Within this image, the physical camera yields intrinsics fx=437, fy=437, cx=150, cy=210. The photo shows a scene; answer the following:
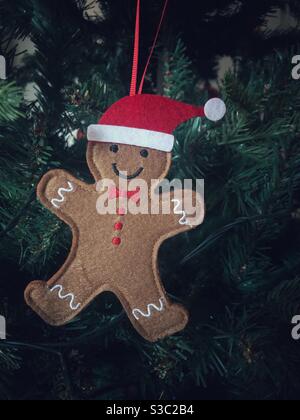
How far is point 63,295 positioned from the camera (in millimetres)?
401

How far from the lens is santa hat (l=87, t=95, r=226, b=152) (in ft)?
1.25

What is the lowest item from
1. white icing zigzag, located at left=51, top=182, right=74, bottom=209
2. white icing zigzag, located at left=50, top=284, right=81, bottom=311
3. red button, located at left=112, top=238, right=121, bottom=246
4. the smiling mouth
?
white icing zigzag, located at left=50, top=284, right=81, bottom=311

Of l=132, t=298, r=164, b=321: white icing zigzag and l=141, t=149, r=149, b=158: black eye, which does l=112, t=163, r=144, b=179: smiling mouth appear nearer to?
l=141, t=149, r=149, b=158: black eye

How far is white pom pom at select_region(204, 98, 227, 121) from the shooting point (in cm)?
38

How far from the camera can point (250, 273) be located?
425 millimetres

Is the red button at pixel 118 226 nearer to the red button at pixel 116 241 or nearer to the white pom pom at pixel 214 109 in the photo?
the red button at pixel 116 241

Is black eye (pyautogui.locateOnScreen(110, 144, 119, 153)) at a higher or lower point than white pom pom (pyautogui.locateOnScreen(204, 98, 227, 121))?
lower

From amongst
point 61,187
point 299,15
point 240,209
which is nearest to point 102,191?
point 61,187

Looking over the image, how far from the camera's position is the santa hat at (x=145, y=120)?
0.38m

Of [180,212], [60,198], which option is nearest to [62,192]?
[60,198]

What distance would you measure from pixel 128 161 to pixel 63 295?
136 millimetres

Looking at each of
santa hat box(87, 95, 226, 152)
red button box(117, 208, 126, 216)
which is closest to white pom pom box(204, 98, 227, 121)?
santa hat box(87, 95, 226, 152)

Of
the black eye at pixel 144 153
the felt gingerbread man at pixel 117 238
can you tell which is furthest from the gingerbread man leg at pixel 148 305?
the black eye at pixel 144 153

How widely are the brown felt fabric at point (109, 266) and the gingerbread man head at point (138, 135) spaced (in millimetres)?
12
